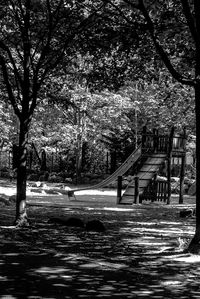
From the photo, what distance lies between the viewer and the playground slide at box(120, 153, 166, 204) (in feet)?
75.0

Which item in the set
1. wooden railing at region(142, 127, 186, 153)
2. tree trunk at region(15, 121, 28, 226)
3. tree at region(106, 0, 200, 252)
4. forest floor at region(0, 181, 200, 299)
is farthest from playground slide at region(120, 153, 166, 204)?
tree at region(106, 0, 200, 252)

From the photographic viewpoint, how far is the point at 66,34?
13.3m

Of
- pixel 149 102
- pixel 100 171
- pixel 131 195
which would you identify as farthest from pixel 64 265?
pixel 100 171

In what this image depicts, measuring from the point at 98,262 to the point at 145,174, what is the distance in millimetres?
16224

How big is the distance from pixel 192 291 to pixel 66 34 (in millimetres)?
8721

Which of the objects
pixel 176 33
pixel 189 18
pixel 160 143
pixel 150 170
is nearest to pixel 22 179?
pixel 176 33

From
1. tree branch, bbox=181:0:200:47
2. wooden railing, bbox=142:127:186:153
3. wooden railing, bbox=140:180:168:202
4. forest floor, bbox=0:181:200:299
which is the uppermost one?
tree branch, bbox=181:0:200:47

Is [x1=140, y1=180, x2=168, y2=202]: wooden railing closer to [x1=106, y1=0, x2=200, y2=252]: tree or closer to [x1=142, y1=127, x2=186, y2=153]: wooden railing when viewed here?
[x1=142, y1=127, x2=186, y2=153]: wooden railing

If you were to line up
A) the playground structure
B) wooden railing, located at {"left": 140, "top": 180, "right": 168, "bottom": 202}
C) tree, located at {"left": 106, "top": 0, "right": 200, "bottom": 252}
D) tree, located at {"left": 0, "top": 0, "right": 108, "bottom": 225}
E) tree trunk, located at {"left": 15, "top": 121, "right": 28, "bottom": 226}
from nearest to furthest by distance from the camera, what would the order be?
tree, located at {"left": 106, "top": 0, "right": 200, "bottom": 252} < tree, located at {"left": 0, "top": 0, "right": 108, "bottom": 225} < tree trunk, located at {"left": 15, "top": 121, "right": 28, "bottom": 226} < the playground structure < wooden railing, located at {"left": 140, "top": 180, "right": 168, "bottom": 202}

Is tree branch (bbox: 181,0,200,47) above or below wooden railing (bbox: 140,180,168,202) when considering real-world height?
above

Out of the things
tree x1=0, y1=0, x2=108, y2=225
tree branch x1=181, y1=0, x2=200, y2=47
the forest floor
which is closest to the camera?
the forest floor

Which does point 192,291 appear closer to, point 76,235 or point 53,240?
point 53,240

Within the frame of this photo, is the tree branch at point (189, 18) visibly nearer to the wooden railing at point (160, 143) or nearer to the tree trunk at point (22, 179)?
the tree trunk at point (22, 179)

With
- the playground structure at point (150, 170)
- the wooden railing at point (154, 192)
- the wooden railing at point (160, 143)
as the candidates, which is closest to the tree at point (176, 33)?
the playground structure at point (150, 170)
